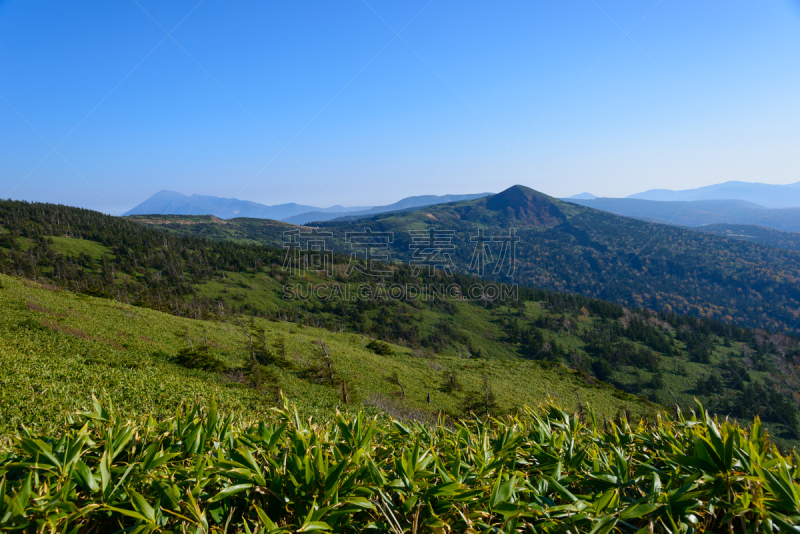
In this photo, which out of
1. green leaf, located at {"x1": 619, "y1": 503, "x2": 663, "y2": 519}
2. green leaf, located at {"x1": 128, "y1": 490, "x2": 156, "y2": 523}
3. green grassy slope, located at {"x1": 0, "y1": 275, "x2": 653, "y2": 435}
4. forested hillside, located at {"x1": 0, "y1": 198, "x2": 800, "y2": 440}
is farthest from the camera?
forested hillside, located at {"x1": 0, "y1": 198, "x2": 800, "y2": 440}

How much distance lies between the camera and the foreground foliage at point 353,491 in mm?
1637

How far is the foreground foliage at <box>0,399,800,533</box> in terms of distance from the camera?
5.37ft

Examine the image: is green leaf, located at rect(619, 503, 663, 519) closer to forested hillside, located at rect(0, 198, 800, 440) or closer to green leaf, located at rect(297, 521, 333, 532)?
green leaf, located at rect(297, 521, 333, 532)

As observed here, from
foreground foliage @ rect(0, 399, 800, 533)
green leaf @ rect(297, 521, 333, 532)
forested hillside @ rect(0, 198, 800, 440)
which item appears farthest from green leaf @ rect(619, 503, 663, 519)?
forested hillside @ rect(0, 198, 800, 440)

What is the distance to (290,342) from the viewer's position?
3472cm

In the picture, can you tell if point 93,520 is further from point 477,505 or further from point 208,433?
point 477,505

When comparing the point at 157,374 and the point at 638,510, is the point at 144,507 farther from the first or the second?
the point at 157,374

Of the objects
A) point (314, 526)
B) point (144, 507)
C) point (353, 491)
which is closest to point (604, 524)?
point (353, 491)

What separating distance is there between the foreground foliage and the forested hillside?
2574 inches

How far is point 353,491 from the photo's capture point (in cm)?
190

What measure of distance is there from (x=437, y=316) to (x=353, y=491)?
104 metres

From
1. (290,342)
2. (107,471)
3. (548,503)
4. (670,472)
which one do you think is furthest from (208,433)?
(290,342)

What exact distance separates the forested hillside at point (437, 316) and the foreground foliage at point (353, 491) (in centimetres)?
6539

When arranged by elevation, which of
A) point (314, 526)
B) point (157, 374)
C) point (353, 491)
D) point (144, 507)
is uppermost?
point (144, 507)
